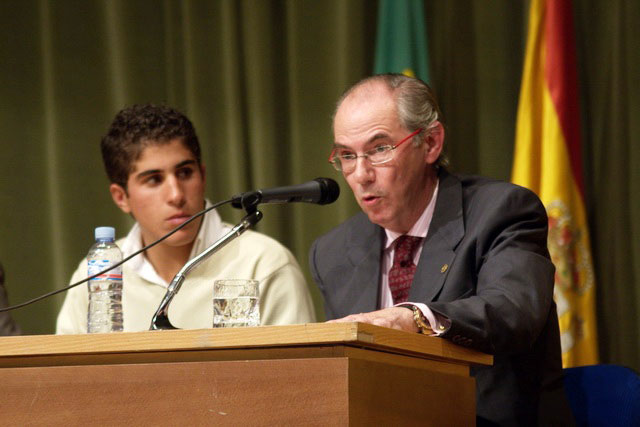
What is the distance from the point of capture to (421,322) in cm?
165

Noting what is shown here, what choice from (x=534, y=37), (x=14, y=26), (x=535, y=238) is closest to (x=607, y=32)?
(x=534, y=37)

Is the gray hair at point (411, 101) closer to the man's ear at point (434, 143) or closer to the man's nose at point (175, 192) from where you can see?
the man's ear at point (434, 143)

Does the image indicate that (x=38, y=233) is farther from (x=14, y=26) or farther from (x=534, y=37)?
(x=534, y=37)

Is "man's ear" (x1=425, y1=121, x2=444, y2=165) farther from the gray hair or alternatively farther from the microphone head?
the microphone head

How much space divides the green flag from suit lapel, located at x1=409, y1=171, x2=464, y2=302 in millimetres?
1318

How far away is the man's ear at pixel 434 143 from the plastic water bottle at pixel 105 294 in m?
1.00

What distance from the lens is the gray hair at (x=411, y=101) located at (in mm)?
2557

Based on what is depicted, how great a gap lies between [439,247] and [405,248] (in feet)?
0.75

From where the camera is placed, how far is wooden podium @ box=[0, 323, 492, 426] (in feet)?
4.41

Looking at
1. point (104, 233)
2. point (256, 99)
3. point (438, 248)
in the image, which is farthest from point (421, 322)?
point (256, 99)

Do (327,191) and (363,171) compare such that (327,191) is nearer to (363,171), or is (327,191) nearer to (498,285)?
(498,285)

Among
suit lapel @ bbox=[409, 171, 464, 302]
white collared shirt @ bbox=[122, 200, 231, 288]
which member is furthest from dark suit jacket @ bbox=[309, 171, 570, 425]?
white collared shirt @ bbox=[122, 200, 231, 288]

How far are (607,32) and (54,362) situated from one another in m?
2.81

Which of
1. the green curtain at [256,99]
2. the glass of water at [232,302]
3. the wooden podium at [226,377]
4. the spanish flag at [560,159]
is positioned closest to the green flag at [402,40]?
the green curtain at [256,99]
